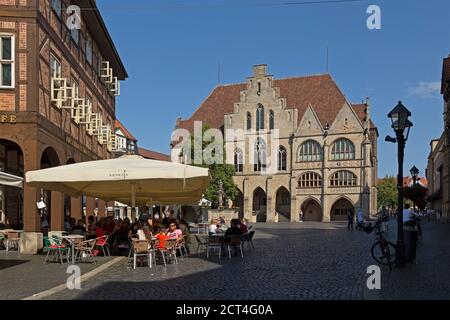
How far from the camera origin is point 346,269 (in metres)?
12.9

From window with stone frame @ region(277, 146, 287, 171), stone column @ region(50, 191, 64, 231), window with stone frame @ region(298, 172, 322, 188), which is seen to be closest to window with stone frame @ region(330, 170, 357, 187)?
window with stone frame @ region(298, 172, 322, 188)

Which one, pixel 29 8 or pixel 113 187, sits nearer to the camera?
pixel 113 187

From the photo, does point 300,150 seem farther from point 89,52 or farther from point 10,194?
point 10,194

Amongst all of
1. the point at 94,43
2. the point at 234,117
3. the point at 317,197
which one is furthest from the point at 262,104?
the point at 94,43

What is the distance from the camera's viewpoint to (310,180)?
2623 inches

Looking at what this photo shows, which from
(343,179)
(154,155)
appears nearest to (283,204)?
(343,179)

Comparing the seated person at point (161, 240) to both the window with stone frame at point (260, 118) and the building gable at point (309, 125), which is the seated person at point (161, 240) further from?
the window with stone frame at point (260, 118)

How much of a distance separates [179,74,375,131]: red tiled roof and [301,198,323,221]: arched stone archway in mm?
10033

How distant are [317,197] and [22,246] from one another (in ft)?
170

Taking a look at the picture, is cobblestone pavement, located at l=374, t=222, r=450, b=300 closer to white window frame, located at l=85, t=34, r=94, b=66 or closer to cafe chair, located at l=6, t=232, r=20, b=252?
cafe chair, located at l=6, t=232, r=20, b=252

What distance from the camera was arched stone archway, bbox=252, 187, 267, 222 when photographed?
70.8m

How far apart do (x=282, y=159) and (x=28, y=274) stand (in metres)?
58.8

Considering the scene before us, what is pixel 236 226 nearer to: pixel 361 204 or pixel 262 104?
pixel 361 204
